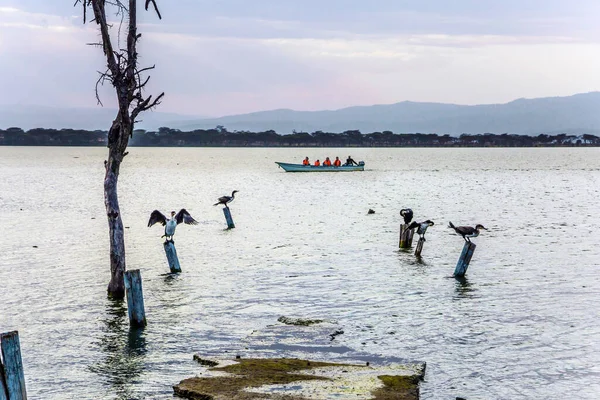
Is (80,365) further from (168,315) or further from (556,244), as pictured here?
(556,244)

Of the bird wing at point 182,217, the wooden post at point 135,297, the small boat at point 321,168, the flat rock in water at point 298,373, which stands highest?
the bird wing at point 182,217

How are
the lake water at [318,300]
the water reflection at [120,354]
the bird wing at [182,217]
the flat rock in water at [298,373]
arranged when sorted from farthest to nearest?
the bird wing at [182,217] → the lake water at [318,300] → the water reflection at [120,354] → the flat rock in water at [298,373]

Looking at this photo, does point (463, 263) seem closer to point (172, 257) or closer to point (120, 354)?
point (172, 257)

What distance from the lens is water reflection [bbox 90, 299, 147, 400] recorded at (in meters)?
13.9

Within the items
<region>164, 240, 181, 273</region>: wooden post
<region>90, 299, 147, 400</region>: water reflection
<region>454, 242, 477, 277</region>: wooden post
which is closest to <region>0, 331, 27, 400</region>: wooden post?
<region>90, 299, 147, 400</region>: water reflection

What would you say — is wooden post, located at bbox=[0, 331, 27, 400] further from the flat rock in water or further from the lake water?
the flat rock in water

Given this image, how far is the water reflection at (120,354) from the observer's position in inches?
545

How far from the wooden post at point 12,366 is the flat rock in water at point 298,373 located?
2.55 meters

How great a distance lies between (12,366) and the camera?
36.5 ft

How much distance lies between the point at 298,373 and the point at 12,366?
444 cm

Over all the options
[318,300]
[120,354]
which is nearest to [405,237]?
[318,300]

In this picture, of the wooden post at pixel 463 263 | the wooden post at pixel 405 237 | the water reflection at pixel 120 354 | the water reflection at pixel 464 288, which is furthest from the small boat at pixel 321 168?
the water reflection at pixel 120 354

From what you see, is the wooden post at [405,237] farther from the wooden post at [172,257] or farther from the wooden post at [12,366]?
the wooden post at [12,366]

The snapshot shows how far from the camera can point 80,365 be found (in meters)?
15.0
